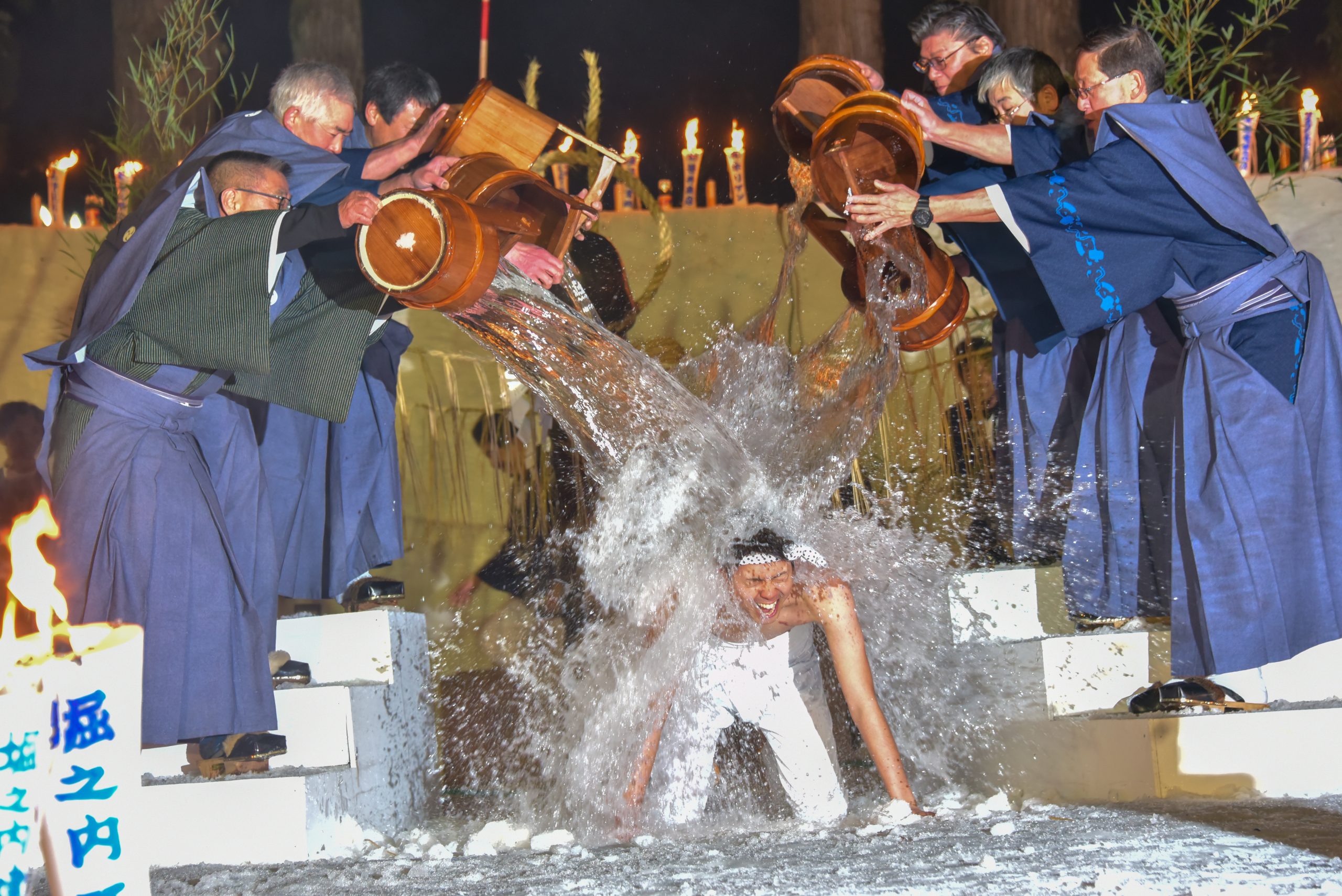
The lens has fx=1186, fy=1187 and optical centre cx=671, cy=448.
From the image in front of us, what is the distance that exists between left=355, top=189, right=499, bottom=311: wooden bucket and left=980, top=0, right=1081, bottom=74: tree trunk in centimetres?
341

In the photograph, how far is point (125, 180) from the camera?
4176mm

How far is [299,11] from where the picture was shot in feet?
17.4

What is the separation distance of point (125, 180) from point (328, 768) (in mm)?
2533

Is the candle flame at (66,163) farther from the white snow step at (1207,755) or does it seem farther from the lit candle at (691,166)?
the white snow step at (1207,755)

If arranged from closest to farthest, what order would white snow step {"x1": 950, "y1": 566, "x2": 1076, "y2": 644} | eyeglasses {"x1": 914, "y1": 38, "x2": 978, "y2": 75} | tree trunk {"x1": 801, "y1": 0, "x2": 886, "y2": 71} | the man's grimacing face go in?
the man's grimacing face
white snow step {"x1": 950, "y1": 566, "x2": 1076, "y2": 644}
eyeglasses {"x1": 914, "y1": 38, "x2": 978, "y2": 75}
tree trunk {"x1": 801, "y1": 0, "x2": 886, "y2": 71}

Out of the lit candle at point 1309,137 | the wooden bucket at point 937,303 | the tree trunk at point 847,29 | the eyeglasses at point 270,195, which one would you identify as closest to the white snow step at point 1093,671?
the wooden bucket at point 937,303

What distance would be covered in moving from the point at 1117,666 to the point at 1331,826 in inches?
27.8

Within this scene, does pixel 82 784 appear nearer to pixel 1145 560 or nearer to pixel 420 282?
pixel 420 282

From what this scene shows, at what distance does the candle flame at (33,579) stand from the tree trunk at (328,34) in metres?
4.03

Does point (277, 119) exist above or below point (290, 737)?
above

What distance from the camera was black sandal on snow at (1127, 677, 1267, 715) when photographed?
106 inches

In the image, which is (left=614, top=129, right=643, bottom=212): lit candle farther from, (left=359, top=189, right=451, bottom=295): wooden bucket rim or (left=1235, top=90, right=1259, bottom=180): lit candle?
(left=359, top=189, right=451, bottom=295): wooden bucket rim

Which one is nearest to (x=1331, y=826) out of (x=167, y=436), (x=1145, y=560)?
(x=1145, y=560)

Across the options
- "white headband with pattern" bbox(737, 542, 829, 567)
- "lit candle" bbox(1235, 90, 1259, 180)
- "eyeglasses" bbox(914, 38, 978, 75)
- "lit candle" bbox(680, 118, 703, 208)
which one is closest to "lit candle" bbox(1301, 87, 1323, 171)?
"lit candle" bbox(1235, 90, 1259, 180)
